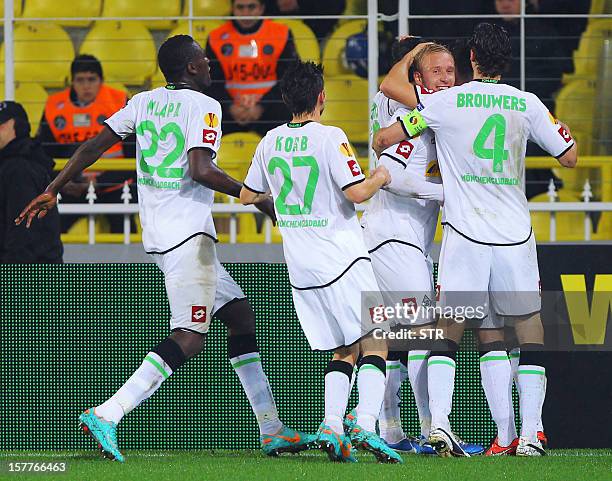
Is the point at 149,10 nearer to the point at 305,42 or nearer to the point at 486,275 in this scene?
the point at 305,42

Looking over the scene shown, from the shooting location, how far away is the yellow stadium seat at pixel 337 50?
10.5 metres

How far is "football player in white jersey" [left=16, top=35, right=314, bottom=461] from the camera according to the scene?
6301 mm

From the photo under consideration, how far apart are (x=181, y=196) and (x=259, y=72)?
13.7 feet

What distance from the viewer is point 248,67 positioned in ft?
34.3

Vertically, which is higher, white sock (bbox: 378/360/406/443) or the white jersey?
the white jersey

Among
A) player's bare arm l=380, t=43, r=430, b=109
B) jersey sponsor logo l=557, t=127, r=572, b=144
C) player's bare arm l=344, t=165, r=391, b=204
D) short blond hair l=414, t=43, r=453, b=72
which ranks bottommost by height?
player's bare arm l=344, t=165, r=391, b=204

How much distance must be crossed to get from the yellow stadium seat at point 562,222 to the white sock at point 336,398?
4.20 metres

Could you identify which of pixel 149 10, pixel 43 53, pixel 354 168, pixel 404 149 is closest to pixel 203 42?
pixel 149 10

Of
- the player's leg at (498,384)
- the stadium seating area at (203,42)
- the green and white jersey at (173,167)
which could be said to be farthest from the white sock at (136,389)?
the stadium seating area at (203,42)

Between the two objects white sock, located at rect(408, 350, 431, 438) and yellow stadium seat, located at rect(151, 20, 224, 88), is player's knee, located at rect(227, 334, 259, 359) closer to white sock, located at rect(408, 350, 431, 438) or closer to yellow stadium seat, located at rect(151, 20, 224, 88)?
white sock, located at rect(408, 350, 431, 438)

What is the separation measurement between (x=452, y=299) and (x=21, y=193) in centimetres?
273

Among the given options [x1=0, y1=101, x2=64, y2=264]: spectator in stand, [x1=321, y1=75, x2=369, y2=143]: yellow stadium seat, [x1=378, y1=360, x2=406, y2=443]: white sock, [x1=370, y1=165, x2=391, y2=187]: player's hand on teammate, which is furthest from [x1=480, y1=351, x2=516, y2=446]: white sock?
[x1=321, y1=75, x2=369, y2=143]: yellow stadium seat

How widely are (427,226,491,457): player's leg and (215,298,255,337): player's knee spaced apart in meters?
0.87

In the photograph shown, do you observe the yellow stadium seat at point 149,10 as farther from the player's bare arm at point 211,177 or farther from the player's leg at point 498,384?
the player's leg at point 498,384
